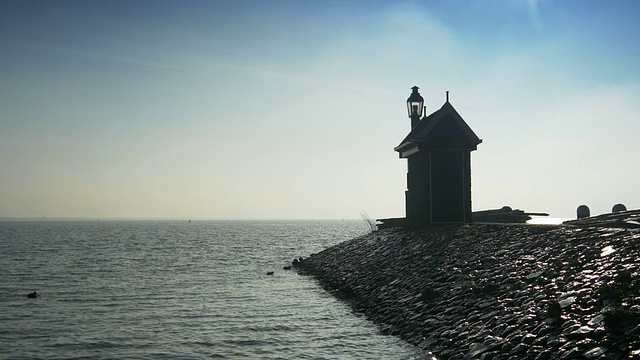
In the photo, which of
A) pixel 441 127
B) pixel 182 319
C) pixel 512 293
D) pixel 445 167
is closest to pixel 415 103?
pixel 441 127

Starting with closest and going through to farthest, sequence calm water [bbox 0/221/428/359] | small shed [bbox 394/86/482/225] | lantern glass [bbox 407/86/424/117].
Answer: calm water [bbox 0/221/428/359], small shed [bbox 394/86/482/225], lantern glass [bbox 407/86/424/117]

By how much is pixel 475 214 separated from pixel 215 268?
2172cm

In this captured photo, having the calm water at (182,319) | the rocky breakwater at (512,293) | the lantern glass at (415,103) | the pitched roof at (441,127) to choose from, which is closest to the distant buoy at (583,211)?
the pitched roof at (441,127)

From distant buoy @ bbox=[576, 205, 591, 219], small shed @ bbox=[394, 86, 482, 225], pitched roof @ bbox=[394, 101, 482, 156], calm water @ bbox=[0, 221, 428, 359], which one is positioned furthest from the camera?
distant buoy @ bbox=[576, 205, 591, 219]

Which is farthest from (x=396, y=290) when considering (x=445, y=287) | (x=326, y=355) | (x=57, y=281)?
(x=57, y=281)

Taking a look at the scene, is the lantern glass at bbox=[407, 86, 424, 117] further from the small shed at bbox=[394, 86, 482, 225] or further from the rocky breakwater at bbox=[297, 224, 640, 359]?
the rocky breakwater at bbox=[297, 224, 640, 359]

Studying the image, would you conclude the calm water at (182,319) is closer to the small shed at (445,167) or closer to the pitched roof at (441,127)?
the small shed at (445,167)

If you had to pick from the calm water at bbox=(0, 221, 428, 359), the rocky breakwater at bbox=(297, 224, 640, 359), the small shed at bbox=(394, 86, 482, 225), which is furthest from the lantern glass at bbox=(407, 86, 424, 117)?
the calm water at bbox=(0, 221, 428, 359)

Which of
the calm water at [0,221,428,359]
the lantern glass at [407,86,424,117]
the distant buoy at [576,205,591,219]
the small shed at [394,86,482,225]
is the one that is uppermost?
the lantern glass at [407,86,424,117]

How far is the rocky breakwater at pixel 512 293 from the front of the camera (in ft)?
38.9

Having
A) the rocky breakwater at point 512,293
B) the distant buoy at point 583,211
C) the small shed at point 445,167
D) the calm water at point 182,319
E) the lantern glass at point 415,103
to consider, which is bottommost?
the calm water at point 182,319

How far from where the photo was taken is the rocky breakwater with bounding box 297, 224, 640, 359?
11.9 m

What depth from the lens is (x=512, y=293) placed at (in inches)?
628

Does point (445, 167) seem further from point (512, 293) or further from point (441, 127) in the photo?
point (512, 293)
